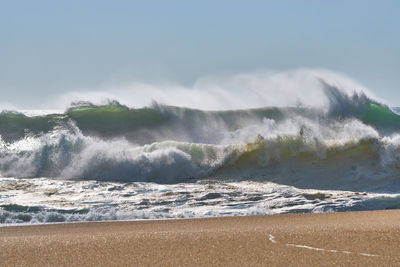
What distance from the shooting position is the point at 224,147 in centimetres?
1565

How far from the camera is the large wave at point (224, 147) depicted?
13.2 m

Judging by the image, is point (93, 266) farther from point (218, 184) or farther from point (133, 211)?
point (218, 184)

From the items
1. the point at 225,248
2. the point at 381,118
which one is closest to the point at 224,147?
the point at 381,118

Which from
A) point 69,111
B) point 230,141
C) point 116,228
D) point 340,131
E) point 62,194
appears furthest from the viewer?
point 69,111

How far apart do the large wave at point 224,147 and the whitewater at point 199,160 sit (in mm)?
30

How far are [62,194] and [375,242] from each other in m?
7.82

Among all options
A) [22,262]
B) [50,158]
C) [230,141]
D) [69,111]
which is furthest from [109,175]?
[22,262]

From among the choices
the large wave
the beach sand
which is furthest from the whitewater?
the beach sand

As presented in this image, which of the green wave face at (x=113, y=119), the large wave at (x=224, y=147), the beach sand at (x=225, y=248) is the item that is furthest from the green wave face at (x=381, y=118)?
the beach sand at (x=225, y=248)

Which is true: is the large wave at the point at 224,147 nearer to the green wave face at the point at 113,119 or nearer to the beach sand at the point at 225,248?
the green wave face at the point at 113,119

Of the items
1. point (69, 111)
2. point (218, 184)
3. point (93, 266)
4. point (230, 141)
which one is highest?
point (69, 111)

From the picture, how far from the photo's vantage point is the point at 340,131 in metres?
15.3

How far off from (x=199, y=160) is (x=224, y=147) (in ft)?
3.44

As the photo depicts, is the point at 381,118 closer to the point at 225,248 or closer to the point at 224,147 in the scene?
the point at 224,147
